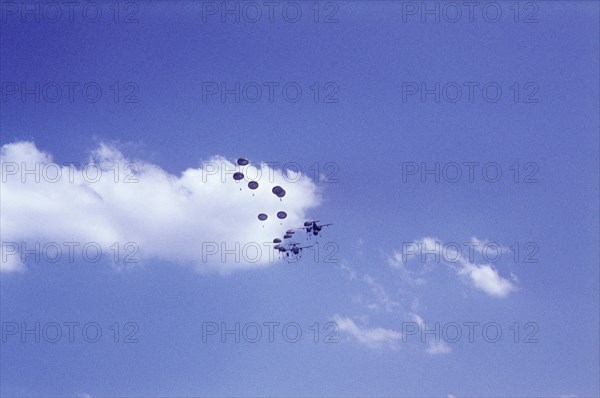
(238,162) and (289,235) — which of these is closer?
(238,162)

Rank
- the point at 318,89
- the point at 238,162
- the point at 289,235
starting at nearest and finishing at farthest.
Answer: the point at 318,89 → the point at 238,162 → the point at 289,235

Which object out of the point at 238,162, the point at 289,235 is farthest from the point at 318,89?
the point at 289,235

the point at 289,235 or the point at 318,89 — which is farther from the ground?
the point at 318,89

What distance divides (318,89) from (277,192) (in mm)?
11060

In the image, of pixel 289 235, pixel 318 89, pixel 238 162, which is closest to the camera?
pixel 318 89

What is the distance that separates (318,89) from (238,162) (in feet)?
31.2

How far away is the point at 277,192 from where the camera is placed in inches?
2576

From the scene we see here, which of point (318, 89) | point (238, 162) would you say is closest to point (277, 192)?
point (238, 162)

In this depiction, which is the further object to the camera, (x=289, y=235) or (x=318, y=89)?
(x=289, y=235)

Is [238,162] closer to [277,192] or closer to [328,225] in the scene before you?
[277,192]

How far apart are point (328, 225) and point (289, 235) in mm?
4789

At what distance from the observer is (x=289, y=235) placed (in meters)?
68.3

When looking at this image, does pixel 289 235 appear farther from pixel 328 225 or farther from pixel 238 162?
pixel 238 162

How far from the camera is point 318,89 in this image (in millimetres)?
58562
